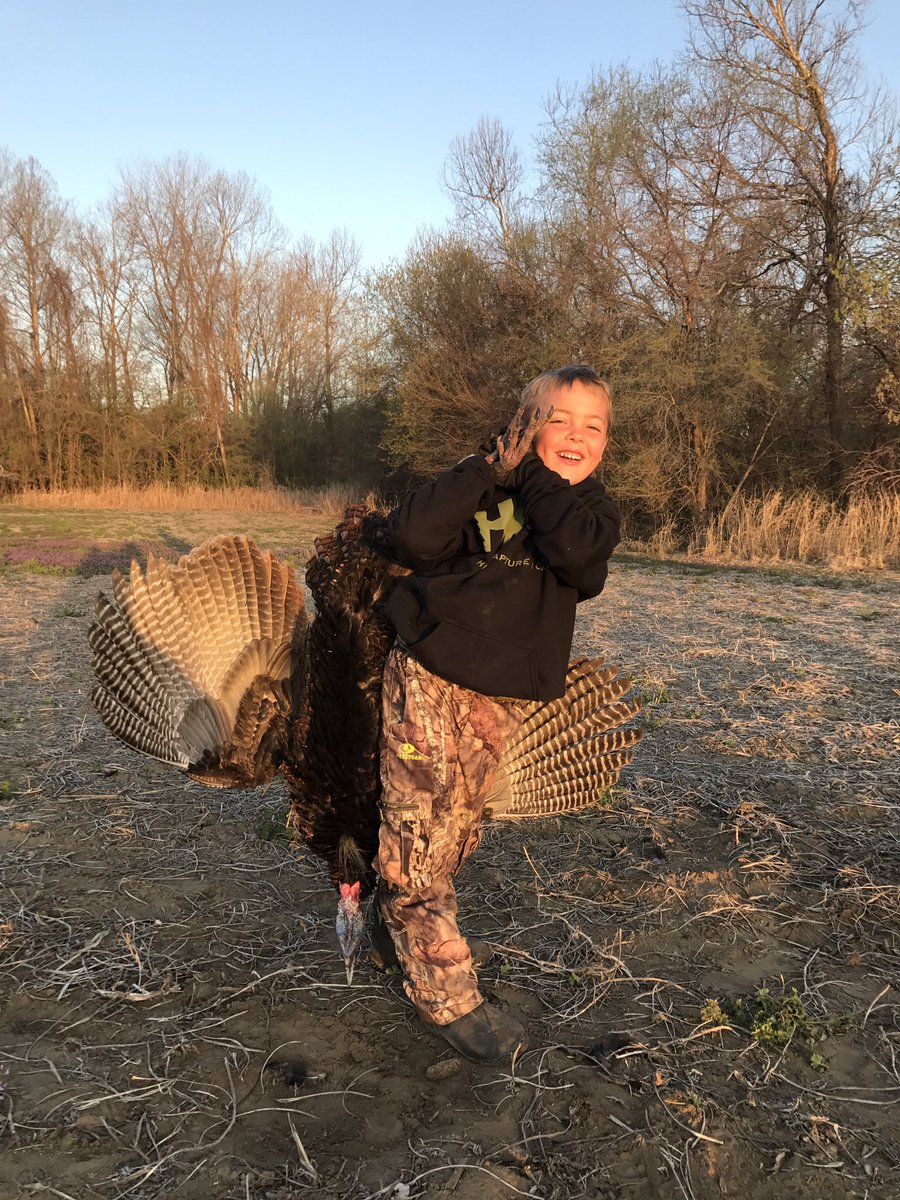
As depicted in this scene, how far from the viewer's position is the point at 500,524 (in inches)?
89.4

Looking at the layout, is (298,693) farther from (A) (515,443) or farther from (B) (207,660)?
(A) (515,443)

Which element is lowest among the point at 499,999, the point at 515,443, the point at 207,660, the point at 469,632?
the point at 499,999

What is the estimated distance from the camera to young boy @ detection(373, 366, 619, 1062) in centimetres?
217

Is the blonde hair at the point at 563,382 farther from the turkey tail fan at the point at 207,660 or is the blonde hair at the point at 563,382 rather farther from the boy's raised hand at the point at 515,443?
the turkey tail fan at the point at 207,660

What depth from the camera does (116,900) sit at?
3.32m

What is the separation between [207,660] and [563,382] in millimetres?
1789

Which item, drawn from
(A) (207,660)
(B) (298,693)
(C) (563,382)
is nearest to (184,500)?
(A) (207,660)

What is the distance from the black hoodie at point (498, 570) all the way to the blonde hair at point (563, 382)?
0.70ft

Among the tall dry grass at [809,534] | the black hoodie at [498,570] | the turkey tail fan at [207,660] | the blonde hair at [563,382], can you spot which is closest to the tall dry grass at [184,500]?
the tall dry grass at [809,534]

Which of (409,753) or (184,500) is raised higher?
(184,500)

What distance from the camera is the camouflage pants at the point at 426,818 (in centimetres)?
237

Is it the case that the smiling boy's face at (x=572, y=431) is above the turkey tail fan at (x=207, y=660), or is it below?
above

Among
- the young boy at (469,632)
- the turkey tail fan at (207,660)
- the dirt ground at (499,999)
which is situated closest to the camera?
the dirt ground at (499,999)

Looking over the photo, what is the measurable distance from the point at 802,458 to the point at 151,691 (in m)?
19.7
